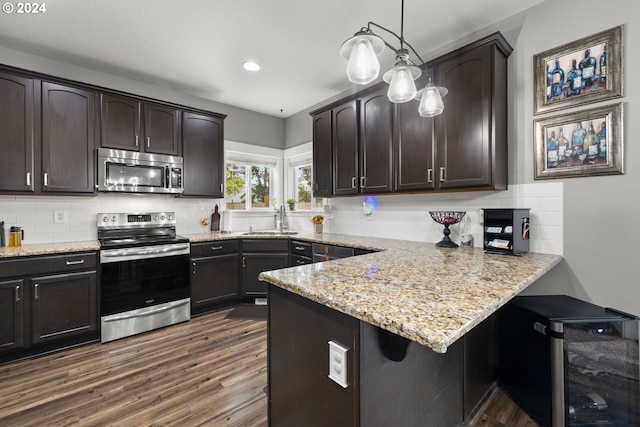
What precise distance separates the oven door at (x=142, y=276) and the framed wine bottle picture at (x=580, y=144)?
3.34 meters

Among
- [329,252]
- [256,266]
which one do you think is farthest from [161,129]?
[329,252]

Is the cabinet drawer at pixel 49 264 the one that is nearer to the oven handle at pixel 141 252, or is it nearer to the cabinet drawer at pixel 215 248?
the oven handle at pixel 141 252

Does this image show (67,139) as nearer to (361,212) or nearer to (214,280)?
(214,280)

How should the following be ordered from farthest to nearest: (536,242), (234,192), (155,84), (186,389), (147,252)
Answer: (234,192) < (155,84) < (147,252) < (536,242) < (186,389)

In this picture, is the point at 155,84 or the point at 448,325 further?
the point at 155,84

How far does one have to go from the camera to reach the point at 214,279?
3.39m

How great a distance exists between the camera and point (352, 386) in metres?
0.99

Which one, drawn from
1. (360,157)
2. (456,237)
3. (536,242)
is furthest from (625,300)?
(360,157)

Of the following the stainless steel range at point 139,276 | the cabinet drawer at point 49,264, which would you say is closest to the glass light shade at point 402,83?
the stainless steel range at point 139,276

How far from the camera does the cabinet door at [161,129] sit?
3.15m

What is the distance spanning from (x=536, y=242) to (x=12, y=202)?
4.52m

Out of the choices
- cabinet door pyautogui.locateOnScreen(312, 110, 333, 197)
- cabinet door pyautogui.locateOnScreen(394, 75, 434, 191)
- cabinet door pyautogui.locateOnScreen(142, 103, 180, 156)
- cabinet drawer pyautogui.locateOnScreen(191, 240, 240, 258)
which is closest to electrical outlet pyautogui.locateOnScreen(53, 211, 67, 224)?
cabinet door pyautogui.locateOnScreen(142, 103, 180, 156)

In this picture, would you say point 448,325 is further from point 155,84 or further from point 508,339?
point 155,84

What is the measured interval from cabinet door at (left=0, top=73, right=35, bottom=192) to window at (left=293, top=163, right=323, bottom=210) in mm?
2973
